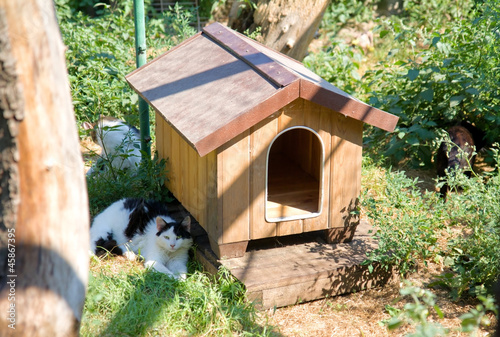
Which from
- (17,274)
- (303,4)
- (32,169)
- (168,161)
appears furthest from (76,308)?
(303,4)

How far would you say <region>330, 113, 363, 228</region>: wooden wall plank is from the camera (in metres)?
3.91

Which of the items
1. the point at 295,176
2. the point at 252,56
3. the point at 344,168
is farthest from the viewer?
the point at 295,176

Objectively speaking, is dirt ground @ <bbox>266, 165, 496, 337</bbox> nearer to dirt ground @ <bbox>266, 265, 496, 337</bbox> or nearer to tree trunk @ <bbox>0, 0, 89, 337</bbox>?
dirt ground @ <bbox>266, 265, 496, 337</bbox>

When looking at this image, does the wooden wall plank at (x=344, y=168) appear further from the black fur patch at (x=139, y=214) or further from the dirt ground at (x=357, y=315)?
the black fur patch at (x=139, y=214)

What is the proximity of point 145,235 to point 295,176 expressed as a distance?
4.77 ft

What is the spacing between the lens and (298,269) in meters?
3.81

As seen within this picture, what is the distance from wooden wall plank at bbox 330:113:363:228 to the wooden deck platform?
248mm

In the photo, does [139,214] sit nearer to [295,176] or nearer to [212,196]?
[212,196]

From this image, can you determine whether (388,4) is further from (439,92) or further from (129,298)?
(129,298)

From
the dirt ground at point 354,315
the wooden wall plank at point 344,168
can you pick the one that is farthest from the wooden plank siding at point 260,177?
the dirt ground at point 354,315

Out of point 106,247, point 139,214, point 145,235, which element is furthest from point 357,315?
point 106,247

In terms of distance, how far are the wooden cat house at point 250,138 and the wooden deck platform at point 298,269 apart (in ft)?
0.45

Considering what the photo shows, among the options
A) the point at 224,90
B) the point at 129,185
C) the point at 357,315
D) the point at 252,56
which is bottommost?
the point at 357,315

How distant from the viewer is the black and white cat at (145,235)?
4117 millimetres
